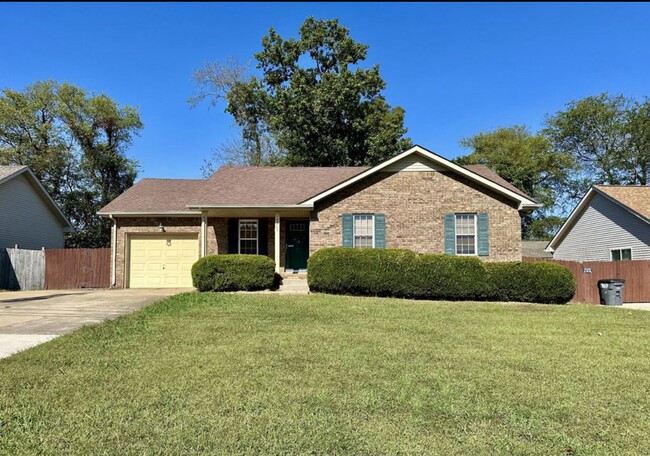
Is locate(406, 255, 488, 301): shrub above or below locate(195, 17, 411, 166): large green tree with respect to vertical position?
below

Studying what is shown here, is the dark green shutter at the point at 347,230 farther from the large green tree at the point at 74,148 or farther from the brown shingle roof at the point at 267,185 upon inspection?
the large green tree at the point at 74,148

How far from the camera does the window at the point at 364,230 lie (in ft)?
52.7

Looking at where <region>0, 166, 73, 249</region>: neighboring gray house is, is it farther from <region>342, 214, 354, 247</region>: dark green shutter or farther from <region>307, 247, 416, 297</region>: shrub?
<region>307, 247, 416, 297</region>: shrub

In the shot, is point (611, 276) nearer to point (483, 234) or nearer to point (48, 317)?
point (483, 234)

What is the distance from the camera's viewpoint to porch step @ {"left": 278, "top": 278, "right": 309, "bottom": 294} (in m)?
14.2

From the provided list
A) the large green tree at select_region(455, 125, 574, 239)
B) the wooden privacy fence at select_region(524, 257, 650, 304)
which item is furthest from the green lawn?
the large green tree at select_region(455, 125, 574, 239)

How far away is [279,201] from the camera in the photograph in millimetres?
16344

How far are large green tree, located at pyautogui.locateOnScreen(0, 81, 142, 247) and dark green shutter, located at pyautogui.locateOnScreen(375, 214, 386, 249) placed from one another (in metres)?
24.5

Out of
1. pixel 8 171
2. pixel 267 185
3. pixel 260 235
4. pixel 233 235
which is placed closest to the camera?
pixel 233 235

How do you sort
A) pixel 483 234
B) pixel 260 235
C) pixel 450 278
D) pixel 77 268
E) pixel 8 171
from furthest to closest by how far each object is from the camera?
1. pixel 8 171
2. pixel 77 268
3. pixel 260 235
4. pixel 483 234
5. pixel 450 278

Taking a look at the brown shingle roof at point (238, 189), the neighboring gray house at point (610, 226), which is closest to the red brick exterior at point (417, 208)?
the brown shingle roof at point (238, 189)

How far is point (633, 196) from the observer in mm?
21484

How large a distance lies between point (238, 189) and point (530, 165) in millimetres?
32919

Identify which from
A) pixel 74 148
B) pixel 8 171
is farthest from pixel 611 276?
pixel 74 148
